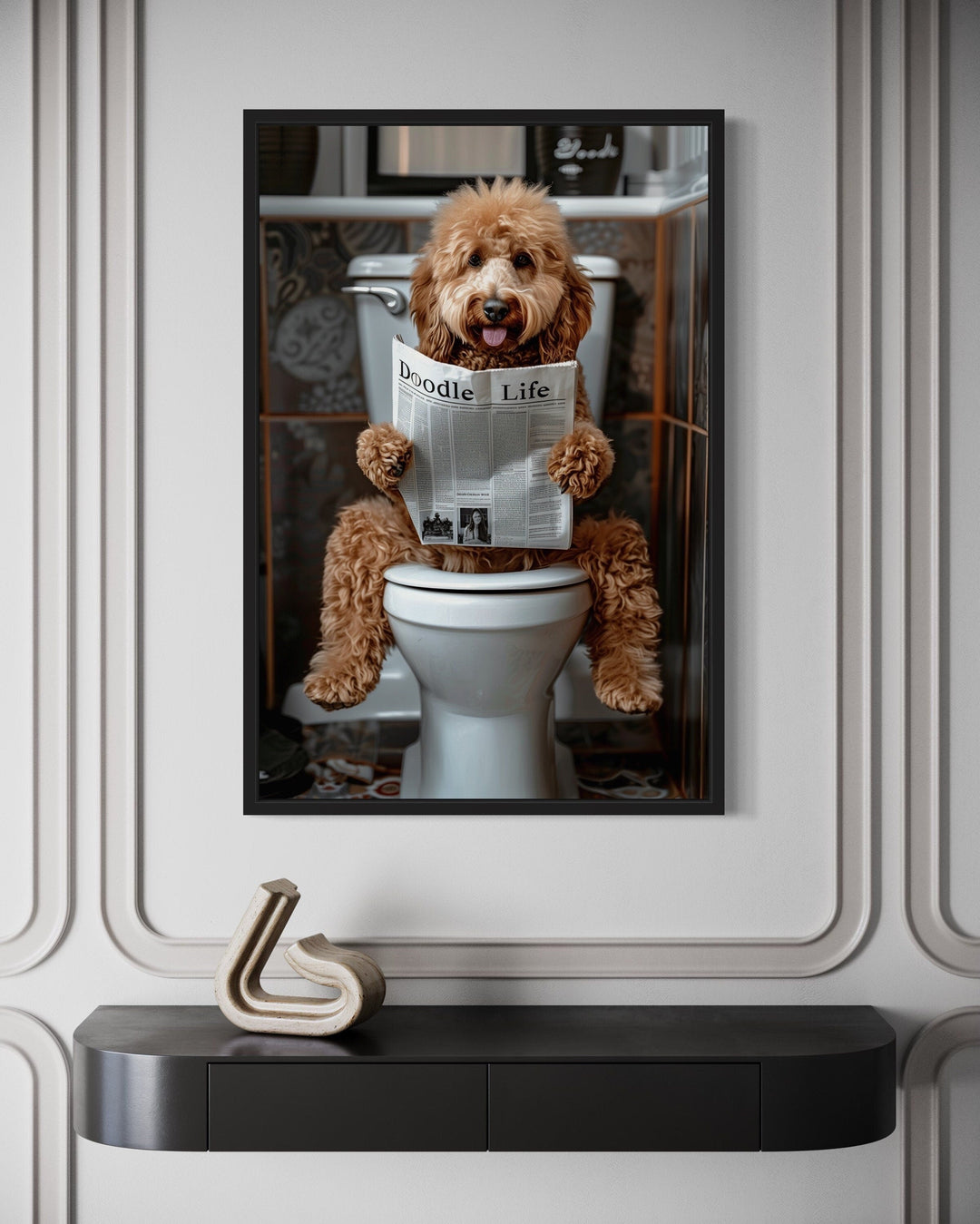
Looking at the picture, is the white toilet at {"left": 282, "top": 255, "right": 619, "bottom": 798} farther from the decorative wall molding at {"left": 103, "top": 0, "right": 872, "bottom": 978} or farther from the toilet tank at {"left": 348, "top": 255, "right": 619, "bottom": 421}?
the decorative wall molding at {"left": 103, "top": 0, "right": 872, "bottom": 978}

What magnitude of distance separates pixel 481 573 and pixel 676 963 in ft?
2.28

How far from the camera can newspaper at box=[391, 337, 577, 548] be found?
166cm

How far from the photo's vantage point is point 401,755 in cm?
173

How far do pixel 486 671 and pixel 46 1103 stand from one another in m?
1.00

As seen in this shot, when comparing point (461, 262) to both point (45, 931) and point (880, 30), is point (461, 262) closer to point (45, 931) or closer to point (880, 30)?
point (880, 30)

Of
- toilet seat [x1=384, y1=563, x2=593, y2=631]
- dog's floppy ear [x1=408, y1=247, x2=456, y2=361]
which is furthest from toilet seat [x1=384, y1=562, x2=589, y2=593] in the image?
dog's floppy ear [x1=408, y1=247, x2=456, y2=361]

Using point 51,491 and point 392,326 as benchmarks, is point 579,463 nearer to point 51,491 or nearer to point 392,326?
point 392,326

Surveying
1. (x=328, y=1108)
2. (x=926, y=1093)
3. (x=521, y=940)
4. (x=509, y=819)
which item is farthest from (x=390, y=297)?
(x=926, y=1093)

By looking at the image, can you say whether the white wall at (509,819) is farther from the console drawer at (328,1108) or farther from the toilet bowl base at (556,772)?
the console drawer at (328,1108)

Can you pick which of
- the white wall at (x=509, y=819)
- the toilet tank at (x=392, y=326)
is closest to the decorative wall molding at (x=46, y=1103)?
the white wall at (x=509, y=819)

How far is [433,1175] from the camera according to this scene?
1.73 meters

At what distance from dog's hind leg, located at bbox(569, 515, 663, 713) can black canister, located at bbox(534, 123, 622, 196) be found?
1.67 ft

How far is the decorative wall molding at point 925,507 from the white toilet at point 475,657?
1.60 ft

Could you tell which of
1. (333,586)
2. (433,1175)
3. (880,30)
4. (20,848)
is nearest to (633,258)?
(880,30)
